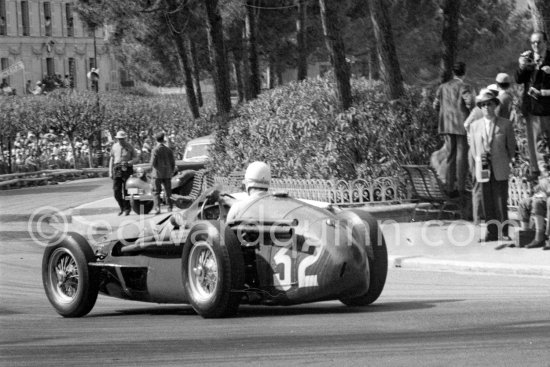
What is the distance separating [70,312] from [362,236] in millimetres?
3070

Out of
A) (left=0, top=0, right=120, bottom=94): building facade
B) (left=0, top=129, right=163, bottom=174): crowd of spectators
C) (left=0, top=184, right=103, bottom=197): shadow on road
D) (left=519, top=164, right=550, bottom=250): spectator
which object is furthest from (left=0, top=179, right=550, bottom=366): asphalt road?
(left=0, top=0, right=120, bottom=94): building facade

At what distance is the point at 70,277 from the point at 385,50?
10603 mm

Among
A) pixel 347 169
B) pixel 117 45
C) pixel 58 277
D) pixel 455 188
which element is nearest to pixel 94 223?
pixel 347 169

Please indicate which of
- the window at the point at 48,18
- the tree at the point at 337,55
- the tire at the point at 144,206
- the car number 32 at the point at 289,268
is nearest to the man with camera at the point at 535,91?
the tree at the point at 337,55

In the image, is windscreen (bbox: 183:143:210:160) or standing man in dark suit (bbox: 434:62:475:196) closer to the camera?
standing man in dark suit (bbox: 434:62:475:196)

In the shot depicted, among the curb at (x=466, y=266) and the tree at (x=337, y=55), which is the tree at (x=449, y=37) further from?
the curb at (x=466, y=266)

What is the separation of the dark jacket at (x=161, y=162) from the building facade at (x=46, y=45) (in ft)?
195

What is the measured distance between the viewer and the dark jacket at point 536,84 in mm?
17328

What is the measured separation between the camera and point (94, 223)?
26.5 meters

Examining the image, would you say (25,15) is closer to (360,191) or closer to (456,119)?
(360,191)

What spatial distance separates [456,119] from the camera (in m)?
18.7

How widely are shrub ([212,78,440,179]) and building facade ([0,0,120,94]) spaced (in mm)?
63714

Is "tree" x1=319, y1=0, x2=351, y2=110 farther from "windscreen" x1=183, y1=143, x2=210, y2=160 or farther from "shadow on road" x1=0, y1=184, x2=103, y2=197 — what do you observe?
"shadow on road" x1=0, y1=184, x2=103, y2=197

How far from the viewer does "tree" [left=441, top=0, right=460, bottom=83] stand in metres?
23.9
